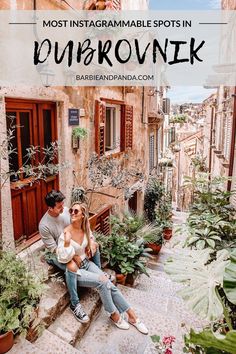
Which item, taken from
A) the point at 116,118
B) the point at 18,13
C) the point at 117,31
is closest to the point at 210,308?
the point at 18,13

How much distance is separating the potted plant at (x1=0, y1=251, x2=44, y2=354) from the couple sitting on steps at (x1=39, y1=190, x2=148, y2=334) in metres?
0.57

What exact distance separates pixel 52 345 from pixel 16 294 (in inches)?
26.3

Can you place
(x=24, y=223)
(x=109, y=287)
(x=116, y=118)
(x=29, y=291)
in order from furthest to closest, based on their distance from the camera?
(x=116, y=118), (x=24, y=223), (x=109, y=287), (x=29, y=291)

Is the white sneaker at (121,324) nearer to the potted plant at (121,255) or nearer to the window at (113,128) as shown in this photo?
the potted plant at (121,255)

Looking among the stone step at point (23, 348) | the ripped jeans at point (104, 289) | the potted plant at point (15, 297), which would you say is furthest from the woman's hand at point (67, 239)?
the stone step at point (23, 348)

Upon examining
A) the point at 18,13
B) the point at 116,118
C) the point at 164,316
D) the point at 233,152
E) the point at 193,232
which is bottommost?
the point at 164,316

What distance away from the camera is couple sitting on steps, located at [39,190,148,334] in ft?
11.2

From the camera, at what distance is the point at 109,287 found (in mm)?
3484

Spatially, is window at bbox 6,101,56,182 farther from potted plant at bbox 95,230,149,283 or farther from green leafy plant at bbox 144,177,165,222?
green leafy plant at bbox 144,177,165,222

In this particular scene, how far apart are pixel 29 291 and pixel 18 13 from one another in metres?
3.69

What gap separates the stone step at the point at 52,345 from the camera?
272 centimetres

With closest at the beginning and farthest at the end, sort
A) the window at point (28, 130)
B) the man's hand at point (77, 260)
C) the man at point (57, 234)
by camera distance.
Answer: the man at point (57, 234), the man's hand at point (77, 260), the window at point (28, 130)

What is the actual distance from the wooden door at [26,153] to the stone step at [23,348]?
179 centimetres

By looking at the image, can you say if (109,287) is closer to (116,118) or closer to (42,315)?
(42,315)
